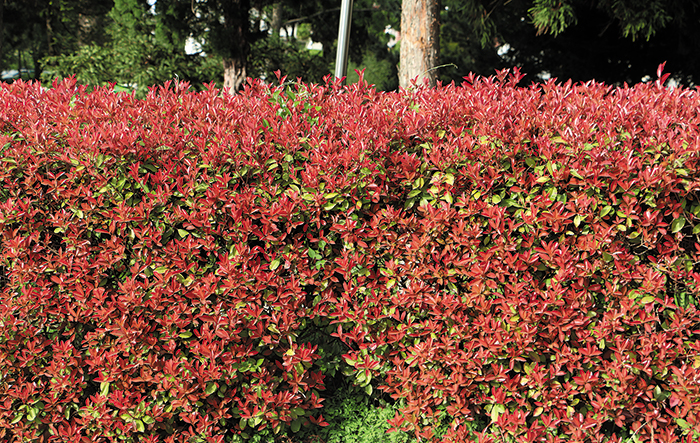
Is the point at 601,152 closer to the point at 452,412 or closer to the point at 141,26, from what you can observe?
the point at 452,412

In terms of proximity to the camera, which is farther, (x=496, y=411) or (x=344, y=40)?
(x=344, y=40)

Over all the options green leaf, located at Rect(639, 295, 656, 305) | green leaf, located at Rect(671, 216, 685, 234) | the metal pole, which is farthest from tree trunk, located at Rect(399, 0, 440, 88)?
green leaf, located at Rect(639, 295, 656, 305)

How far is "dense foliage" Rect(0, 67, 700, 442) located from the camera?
2635 millimetres

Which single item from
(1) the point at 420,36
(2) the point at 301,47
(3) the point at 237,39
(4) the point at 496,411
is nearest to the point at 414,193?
(4) the point at 496,411

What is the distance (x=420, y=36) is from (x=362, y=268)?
4.25 metres

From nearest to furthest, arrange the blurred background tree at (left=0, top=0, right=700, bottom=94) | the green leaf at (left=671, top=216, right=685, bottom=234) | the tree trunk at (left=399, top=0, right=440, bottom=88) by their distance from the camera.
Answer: the green leaf at (left=671, top=216, right=685, bottom=234), the tree trunk at (left=399, top=0, right=440, bottom=88), the blurred background tree at (left=0, top=0, right=700, bottom=94)

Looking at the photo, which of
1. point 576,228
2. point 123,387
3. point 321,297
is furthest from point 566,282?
point 123,387

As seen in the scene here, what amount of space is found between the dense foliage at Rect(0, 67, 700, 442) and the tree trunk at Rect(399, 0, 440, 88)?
3591 mm

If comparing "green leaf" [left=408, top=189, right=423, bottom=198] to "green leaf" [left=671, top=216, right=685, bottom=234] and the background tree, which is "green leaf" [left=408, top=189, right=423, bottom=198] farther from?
the background tree

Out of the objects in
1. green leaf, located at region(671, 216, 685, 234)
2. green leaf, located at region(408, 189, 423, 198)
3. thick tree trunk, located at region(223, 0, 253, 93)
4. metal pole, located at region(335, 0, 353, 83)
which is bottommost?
green leaf, located at region(671, 216, 685, 234)

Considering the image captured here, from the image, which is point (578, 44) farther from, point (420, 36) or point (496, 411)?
point (496, 411)

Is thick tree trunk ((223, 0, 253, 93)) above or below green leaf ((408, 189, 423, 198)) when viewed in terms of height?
above

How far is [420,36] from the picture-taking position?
6.26 meters

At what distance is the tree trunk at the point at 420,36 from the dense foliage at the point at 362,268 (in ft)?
11.8
